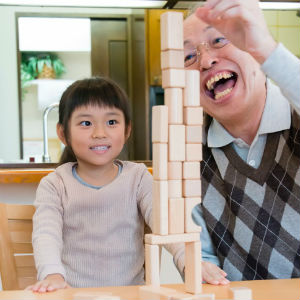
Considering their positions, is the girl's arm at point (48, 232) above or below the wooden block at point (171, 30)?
below

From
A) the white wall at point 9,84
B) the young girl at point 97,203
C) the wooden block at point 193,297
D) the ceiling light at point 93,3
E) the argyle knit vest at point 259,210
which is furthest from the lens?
the white wall at point 9,84

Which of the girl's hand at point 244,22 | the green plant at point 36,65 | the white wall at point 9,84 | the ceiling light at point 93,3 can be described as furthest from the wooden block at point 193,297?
the green plant at point 36,65

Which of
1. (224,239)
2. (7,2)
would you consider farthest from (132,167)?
(7,2)

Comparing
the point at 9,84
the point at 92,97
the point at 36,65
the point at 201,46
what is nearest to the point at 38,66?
the point at 36,65

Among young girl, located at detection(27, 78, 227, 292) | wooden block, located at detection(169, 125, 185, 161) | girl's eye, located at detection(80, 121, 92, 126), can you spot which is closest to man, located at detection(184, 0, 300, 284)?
young girl, located at detection(27, 78, 227, 292)

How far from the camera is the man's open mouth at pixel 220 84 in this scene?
1.18 meters

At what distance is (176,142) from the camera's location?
788 millimetres

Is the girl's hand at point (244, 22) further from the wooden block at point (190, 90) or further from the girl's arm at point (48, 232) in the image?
the girl's arm at point (48, 232)

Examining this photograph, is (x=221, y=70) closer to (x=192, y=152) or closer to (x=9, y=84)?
(x=192, y=152)

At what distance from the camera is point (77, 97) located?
1312 millimetres

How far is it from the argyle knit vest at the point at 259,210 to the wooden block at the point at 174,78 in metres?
0.45

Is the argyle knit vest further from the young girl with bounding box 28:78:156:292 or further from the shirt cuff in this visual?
the shirt cuff

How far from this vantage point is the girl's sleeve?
1037 millimetres

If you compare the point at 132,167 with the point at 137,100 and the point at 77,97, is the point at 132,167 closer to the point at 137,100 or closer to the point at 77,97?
the point at 77,97
